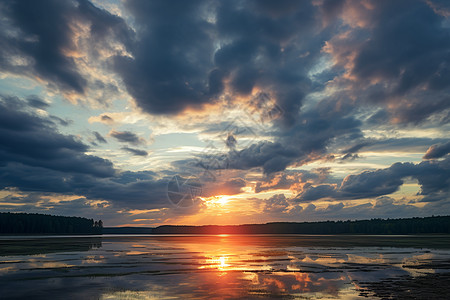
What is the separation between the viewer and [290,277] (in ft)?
96.4

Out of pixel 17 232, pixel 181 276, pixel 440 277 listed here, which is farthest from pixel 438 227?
pixel 17 232

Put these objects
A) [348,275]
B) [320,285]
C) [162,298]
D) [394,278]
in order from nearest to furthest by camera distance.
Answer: [162,298] → [320,285] → [394,278] → [348,275]

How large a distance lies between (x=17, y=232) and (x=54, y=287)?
20137 centimetres

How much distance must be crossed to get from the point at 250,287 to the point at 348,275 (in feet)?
37.4

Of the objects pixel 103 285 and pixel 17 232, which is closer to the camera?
pixel 103 285

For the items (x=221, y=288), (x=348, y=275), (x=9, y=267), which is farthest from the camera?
(x=9, y=267)

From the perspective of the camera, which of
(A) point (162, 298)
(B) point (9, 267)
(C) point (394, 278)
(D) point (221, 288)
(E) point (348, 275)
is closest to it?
(A) point (162, 298)

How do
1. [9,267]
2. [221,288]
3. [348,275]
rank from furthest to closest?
[9,267] → [348,275] → [221,288]

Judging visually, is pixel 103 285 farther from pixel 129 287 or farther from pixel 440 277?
pixel 440 277

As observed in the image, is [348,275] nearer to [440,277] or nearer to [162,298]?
[440,277]

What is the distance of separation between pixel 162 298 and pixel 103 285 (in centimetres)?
701

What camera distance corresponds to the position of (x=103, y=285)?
25.0 meters

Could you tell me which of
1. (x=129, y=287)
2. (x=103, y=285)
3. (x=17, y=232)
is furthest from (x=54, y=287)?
(x=17, y=232)

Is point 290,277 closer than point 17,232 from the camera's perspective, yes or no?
Yes
